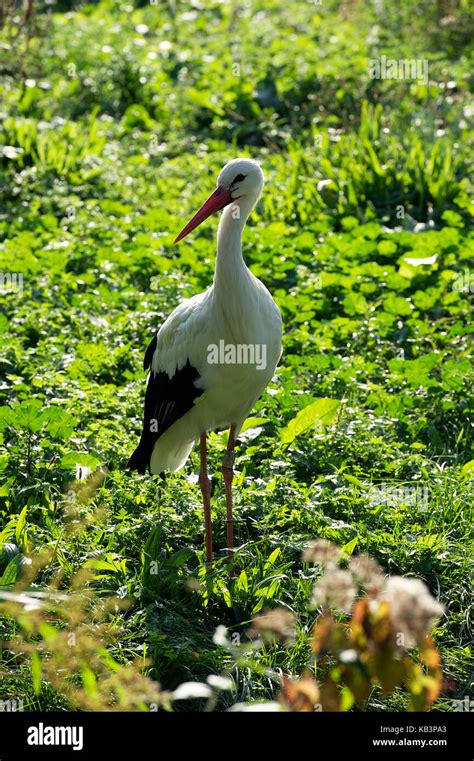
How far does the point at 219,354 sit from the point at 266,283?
9.02 ft

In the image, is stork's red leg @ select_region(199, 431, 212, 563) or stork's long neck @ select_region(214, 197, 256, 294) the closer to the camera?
stork's long neck @ select_region(214, 197, 256, 294)

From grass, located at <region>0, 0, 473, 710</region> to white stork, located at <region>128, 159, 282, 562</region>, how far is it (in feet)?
0.78

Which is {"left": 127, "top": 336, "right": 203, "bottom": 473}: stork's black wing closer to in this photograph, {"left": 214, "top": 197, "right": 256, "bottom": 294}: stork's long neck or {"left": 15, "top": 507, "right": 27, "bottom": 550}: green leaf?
{"left": 214, "top": 197, "right": 256, "bottom": 294}: stork's long neck

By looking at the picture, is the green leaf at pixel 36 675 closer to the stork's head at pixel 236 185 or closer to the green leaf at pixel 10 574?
the green leaf at pixel 10 574

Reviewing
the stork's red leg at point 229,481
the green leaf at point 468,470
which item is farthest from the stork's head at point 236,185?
the green leaf at point 468,470

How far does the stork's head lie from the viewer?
162 inches

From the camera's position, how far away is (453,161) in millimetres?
7980

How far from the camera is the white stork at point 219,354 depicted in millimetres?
4059

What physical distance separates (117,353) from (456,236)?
2656 mm

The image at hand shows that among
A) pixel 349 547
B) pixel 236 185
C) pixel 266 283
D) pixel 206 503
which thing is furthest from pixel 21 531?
pixel 266 283

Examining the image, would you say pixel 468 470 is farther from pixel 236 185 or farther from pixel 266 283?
pixel 266 283

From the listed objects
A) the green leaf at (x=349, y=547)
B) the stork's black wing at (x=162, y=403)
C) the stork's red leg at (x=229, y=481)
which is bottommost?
the green leaf at (x=349, y=547)

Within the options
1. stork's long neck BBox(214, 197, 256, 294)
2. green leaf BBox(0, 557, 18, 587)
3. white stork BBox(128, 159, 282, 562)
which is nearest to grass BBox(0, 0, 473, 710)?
green leaf BBox(0, 557, 18, 587)

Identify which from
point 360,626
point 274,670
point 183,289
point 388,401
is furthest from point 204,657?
point 183,289
